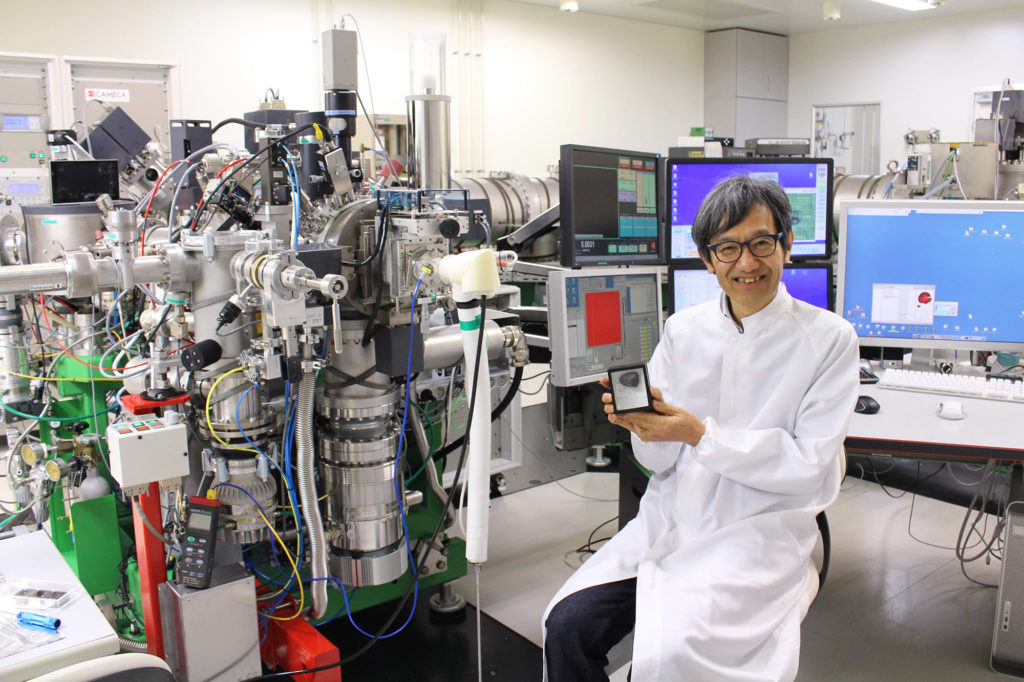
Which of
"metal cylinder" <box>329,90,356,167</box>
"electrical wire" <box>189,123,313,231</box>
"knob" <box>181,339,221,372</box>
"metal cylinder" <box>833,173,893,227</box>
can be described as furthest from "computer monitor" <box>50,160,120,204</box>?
"metal cylinder" <box>833,173,893,227</box>

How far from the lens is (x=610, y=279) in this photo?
257 cm

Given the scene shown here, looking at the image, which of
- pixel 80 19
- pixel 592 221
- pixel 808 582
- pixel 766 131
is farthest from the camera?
pixel 766 131

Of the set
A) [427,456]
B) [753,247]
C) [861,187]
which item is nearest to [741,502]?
[753,247]

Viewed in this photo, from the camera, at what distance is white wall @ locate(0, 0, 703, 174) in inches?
217

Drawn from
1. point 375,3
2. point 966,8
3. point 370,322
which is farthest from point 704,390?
point 966,8

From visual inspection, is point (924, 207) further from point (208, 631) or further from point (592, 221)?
point (208, 631)

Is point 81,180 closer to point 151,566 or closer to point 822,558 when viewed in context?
point 151,566

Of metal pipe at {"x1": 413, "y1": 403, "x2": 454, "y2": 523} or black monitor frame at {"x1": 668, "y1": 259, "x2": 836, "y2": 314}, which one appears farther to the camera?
black monitor frame at {"x1": 668, "y1": 259, "x2": 836, "y2": 314}

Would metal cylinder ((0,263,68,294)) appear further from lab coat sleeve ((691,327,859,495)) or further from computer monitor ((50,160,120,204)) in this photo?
lab coat sleeve ((691,327,859,495))

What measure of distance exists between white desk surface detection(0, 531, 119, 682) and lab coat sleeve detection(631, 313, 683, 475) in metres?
1.00

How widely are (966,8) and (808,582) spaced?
29.6 feet

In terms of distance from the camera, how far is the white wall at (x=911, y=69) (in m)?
8.67

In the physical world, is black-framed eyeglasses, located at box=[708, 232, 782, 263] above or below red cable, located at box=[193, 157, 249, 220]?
below

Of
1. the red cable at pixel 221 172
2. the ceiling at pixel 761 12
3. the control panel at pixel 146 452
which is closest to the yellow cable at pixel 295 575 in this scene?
the control panel at pixel 146 452
